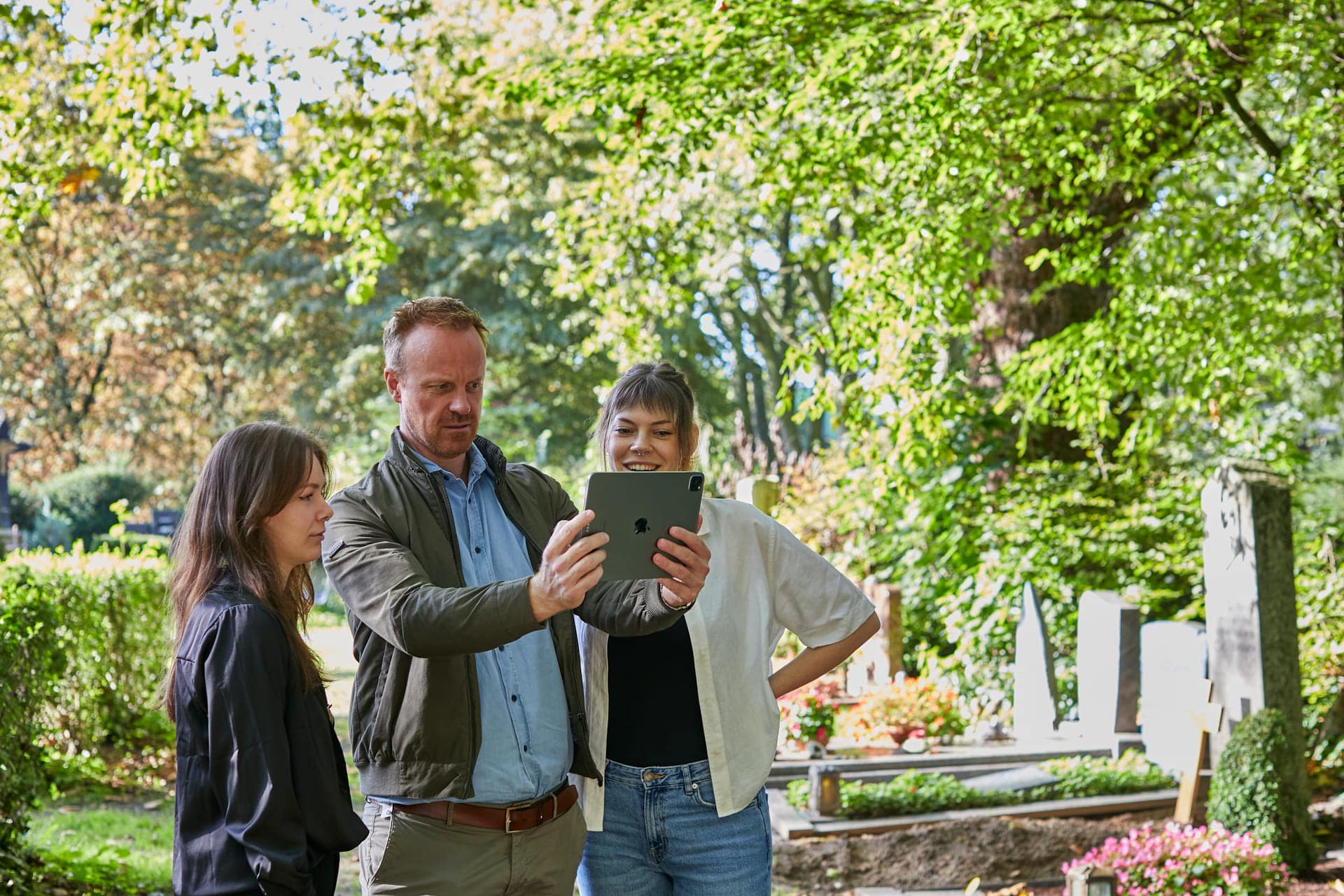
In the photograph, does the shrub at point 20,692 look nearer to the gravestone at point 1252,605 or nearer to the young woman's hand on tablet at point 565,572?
the young woman's hand on tablet at point 565,572

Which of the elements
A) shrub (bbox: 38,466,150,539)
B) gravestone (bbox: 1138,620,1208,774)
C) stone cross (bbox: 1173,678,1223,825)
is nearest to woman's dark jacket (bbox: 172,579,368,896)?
stone cross (bbox: 1173,678,1223,825)

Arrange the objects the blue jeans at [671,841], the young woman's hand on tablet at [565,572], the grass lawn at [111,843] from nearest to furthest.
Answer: the young woman's hand on tablet at [565,572] → the blue jeans at [671,841] → the grass lawn at [111,843]

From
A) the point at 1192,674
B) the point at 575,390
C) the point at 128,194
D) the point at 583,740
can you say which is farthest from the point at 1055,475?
the point at 575,390

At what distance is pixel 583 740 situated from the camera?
2537 mm

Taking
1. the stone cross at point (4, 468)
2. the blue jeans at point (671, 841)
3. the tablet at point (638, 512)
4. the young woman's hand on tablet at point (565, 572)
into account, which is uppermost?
the stone cross at point (4, 468)

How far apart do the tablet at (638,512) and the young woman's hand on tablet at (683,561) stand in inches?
0.6

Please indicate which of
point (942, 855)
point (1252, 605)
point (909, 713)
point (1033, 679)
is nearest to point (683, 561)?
point (942, 855)

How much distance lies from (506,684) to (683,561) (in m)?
0.46

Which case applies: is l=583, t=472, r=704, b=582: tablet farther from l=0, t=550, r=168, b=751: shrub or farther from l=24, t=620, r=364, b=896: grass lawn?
l=0, t=550, r=168, b=751: shrub

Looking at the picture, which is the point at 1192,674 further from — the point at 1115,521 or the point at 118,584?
the point at 118,584

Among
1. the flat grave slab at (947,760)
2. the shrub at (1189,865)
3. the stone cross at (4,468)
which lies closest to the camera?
the shrub at (1189,865)

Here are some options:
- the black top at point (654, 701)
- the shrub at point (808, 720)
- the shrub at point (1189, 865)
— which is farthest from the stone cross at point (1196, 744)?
the black top at point (654, 701)

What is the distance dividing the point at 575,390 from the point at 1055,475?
45.4 feet

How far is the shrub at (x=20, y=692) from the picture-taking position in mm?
4848
